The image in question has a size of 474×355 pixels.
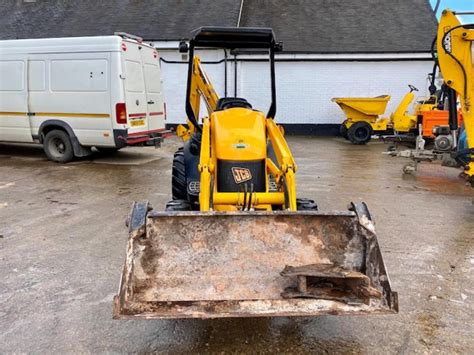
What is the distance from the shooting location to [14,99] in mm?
10344

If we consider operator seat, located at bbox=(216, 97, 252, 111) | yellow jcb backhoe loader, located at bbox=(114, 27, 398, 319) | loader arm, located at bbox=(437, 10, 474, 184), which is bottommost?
yellow jcb backhoe loader, located at bbox=(114, 27, 398, 319)

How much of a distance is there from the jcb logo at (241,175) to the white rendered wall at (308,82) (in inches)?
524

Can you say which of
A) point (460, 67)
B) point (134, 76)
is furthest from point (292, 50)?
point (460, 67)

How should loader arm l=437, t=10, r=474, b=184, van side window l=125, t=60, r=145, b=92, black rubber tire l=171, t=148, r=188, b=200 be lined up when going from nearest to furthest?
black rubber tire l=171, t=148, r=188, b=200
loader arm l=437, t=10, r=474, b=184
van side window l=125, t=60, r=145, b=92

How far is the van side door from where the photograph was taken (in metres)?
10.2

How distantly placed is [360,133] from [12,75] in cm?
1040

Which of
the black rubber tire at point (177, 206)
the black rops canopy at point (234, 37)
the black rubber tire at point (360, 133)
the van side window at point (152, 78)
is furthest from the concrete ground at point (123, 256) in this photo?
the black rubber tire at point (360, 133)

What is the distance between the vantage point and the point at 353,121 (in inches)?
604

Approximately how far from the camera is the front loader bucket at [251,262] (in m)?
2.92

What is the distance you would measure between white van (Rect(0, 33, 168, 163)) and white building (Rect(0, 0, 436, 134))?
675 centimetres

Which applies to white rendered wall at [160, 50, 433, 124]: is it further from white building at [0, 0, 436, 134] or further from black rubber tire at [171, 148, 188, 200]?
black rubber tire at [171, 148, 188, 200]

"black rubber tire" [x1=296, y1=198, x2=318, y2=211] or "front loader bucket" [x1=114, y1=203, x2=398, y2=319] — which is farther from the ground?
"black rubber tire" [x1=296, y1=198, x2=318, y2=211]

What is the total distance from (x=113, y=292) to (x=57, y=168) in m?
6.56

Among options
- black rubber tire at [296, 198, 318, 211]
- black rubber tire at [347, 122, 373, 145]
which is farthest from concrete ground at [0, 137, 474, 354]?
black rubber tire at [347, 122, 373, 145]
